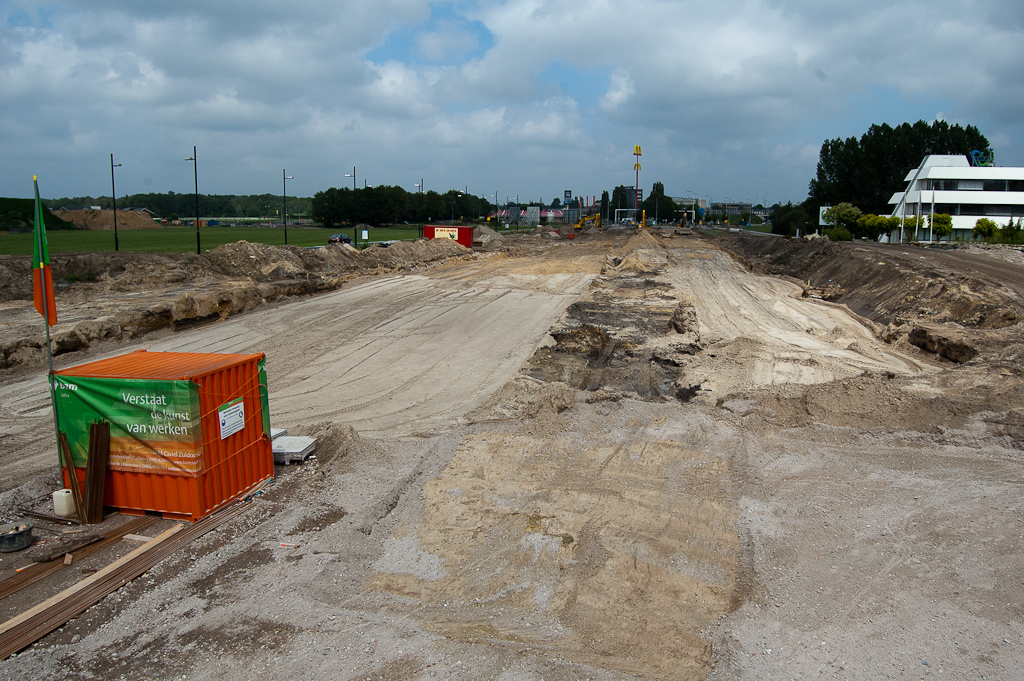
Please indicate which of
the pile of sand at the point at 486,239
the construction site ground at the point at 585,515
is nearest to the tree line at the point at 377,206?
the pile of sand at the point at 486,239

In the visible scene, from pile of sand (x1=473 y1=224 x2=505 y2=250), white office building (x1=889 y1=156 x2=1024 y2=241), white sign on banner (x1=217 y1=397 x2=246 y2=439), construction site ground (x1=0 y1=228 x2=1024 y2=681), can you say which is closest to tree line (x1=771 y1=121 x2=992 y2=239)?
white office building (x1=889 y1=156 x2=1024 y2=241)

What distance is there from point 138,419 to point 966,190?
279 feet

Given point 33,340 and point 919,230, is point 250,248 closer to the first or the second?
point 33,340

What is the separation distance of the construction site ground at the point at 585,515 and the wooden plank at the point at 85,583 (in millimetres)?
188

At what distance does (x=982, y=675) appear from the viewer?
17.1ft

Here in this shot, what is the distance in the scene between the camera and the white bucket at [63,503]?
25.1 ft

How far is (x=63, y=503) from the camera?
7.65 metres

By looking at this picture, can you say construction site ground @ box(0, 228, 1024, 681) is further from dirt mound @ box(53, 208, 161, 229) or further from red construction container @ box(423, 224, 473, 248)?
dirt mound @ box(53, 208, 161, 229)

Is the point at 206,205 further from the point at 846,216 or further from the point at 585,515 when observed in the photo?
the point at 585,515

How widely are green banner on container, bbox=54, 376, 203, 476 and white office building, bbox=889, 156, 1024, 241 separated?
249 ft

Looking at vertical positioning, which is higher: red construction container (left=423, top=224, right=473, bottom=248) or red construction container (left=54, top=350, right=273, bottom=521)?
red construction container (left=423, top=224, right=473, bottom=248)

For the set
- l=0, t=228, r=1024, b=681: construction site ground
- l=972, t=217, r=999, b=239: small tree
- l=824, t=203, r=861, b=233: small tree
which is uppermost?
l=824, t=203, r=861, b=233: small tree

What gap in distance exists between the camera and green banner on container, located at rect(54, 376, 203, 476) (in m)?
7.46

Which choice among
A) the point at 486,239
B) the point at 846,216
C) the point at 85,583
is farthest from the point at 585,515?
the point at 846,216
